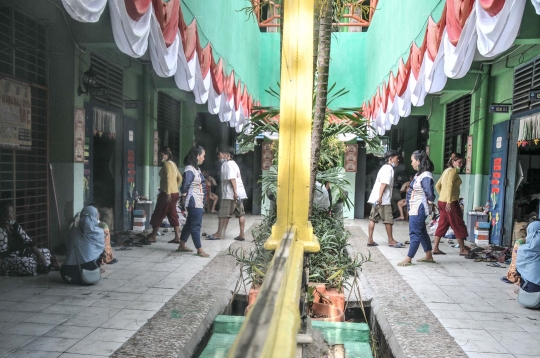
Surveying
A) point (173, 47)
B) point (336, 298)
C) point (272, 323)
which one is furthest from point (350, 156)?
point (272, 323)

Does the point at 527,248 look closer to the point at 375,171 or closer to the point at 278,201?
the point at 375,171

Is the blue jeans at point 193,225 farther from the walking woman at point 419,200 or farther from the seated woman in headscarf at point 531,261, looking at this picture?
the seated woman in headscarf at point 531,261

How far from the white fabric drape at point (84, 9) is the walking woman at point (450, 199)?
4.29 metres

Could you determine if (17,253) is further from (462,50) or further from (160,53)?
(462,50)

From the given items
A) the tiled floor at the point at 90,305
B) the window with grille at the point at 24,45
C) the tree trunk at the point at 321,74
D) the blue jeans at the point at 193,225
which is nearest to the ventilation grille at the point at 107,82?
the window with grille at the point at 24,45

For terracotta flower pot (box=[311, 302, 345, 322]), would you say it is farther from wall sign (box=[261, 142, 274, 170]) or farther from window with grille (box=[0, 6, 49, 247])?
window with grille (box=[0, 6, 49, 247])

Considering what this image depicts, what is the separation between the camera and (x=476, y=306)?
10.3 ft

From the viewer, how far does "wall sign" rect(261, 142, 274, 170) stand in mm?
1292

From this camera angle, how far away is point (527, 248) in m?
3.18

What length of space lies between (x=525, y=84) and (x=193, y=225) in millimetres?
4603

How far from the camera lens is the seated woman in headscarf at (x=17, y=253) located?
197cm

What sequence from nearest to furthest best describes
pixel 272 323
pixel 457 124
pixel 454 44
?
pixel 272 323
pixel 454 44
pixel 457 124

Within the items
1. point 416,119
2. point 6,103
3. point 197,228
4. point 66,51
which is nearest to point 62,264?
point 197,228

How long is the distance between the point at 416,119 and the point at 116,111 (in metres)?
4.94
